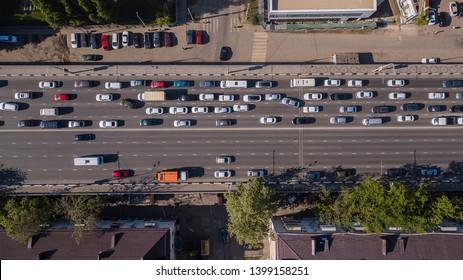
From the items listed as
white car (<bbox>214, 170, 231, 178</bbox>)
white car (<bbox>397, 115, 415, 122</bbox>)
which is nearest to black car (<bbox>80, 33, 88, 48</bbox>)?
white car (<bbox>214, 170, 231, 178</bbox>)

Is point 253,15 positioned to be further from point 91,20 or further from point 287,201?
point 287,201

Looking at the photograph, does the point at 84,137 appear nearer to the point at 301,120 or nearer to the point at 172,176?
the point at 172,176

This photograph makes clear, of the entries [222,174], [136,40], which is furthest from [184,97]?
[222,174]

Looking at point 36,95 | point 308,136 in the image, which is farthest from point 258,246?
point 36,95

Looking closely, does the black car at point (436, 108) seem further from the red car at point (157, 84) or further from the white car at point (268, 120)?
the red car at point (157, 84)

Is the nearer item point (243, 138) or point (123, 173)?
point (123, 173)

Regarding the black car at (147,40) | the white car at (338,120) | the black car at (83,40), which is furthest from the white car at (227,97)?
the black car at (83,40)

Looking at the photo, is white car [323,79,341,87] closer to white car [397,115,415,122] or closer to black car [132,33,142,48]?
white car [397,115,415,122]
